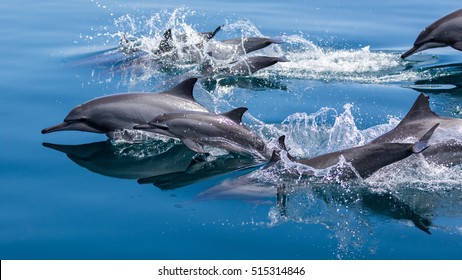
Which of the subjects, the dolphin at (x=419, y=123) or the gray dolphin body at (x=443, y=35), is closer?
the dolphin at (x=419, y=123)

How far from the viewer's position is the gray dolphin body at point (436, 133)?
7.76m

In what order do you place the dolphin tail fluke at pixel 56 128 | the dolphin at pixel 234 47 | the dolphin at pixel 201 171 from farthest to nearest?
the dolphin at pixel 234 47 < the dolphin tail fluke at pixel 56 128 < the dolphin at pixel 201 171

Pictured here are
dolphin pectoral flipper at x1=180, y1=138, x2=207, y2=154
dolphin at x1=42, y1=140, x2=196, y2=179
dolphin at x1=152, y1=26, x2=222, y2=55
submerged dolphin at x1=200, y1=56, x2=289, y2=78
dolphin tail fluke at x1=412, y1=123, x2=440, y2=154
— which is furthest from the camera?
dolphin at x1=152, y1=26, x2=222, y2=55

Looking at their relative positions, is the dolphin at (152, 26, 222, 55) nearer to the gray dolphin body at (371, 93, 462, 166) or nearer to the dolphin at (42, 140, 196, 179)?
the dolphin at (42, 140, 196, 179)

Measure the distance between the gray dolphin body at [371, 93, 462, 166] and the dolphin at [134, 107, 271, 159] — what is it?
1333 millimetres

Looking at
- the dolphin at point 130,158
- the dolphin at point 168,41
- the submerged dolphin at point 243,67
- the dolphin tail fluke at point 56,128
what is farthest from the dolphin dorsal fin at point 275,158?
the dolphin at point 168,41

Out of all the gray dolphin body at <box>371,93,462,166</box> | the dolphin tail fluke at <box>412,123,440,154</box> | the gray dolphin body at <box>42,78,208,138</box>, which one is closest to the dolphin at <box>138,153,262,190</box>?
the gray dolphin body at <box>42,78,208,138</box>

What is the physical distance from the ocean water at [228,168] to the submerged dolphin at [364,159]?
129 mm

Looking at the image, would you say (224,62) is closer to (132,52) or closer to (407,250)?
(132,52)

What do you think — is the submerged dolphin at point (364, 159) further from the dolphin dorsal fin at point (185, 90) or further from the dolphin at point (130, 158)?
the dolphin dorsal fin at point (185, 90)

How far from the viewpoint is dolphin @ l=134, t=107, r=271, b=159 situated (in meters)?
8.15

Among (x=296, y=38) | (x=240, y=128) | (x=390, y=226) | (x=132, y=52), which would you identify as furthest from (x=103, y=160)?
(x=296, y=38)

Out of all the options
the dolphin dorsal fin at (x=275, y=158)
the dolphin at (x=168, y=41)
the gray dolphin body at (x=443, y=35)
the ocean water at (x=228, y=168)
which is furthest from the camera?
the dolphin at (x=168, y=41)

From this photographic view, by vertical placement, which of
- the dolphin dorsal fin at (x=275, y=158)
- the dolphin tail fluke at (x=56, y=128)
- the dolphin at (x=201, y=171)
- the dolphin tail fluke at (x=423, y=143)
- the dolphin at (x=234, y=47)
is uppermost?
the dolphin at (x=234, y=47)
